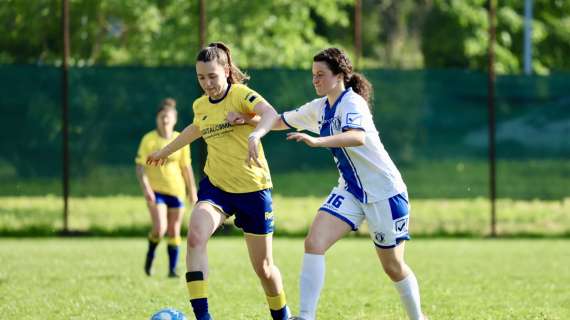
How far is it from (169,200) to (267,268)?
4364mm

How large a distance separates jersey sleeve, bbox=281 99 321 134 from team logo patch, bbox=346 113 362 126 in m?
0.42

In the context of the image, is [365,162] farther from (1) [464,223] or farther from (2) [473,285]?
(1) [464,223]

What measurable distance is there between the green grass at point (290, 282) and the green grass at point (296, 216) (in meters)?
0.62

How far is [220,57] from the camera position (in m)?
6.61

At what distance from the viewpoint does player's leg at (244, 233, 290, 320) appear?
669 cm

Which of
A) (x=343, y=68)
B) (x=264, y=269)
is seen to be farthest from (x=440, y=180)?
(x=343, y=68)

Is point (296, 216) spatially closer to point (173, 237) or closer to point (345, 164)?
point (173, 237)

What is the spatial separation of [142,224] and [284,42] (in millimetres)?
→ 6231

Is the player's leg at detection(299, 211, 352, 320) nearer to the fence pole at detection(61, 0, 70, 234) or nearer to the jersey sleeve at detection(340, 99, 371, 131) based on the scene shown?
the jersey sleeve at detection(340, 99, 371, 131)

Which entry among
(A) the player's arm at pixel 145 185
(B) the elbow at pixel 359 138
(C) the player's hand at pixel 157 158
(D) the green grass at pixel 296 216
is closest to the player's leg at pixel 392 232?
(B) the elbow at pixel 359 138

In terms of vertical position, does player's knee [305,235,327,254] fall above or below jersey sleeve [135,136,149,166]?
below

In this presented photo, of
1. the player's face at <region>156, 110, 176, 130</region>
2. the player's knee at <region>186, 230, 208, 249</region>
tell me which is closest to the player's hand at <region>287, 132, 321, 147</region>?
the player's knee at <region>186, 230, 208, 249</region>

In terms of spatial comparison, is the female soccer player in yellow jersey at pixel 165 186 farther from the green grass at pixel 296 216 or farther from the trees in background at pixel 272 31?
the trees in background at pixel 272 31

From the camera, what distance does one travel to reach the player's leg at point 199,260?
6.47 metres
